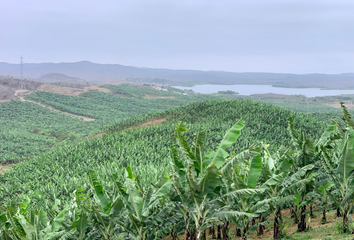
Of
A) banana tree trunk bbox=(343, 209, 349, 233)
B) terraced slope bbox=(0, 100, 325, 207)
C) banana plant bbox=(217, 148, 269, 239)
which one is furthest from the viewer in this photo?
terraced slope bbox=(0, 100, 325, 207)

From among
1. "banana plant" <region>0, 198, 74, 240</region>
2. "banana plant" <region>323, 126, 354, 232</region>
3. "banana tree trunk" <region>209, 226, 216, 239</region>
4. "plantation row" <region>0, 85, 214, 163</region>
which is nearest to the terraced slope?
"banana tree trunk" <region>209, 226, 216, 239</region>

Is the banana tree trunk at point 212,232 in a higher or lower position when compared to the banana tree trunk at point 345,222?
lower

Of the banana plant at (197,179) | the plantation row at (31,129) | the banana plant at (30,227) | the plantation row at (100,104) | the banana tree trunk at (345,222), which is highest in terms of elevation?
the banana plant at (197,179)

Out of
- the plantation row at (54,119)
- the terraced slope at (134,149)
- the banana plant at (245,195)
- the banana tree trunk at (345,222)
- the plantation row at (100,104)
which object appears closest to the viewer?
the banana plant at (245,195)

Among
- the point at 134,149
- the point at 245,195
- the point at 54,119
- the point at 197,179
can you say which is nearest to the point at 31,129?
the point at 54,119

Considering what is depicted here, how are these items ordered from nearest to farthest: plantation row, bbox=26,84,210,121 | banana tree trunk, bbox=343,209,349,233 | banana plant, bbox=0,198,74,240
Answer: banana plant, bbox=0,198,74,240
banana tree trunk, bbox=343,209,349,233
plantation row, bbox=26,84,210,121

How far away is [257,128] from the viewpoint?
24672 millimetres

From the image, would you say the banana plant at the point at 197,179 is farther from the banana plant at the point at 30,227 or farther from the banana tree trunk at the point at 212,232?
the banana plant at the point at 30,227

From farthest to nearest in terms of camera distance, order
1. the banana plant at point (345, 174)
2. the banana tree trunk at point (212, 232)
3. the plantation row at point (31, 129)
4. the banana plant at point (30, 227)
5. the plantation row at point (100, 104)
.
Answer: the plantation row at point (100, 104)
the plantation row at point (31, 129)
the banana tree trunk at point (212, 232)
the banana plant at point (345, 174)
the banana plant at point (30, 227)

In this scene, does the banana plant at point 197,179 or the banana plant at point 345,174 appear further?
the banana plant at point 345,174

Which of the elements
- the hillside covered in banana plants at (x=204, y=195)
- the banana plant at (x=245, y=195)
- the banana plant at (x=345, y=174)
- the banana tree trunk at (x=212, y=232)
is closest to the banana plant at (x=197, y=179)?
the hillside covered in banana plants at (x=204, y=195)

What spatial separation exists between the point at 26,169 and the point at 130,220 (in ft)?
48.5

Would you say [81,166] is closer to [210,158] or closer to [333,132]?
[210,158]

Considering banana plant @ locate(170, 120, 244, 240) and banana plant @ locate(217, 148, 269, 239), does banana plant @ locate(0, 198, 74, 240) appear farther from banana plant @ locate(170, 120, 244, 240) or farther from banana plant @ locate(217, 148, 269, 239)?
banana plant @ locate(217, 148, 269, 239)
